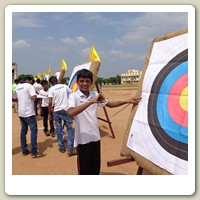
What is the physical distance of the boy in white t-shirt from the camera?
6.95 feet

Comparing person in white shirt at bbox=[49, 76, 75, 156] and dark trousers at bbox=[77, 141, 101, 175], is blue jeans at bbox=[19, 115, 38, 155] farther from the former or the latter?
dark trousers at bbox=[77, 141, 101, 175]

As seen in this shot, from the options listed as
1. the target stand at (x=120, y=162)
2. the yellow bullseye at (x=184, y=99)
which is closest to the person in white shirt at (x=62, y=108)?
the target stand at (x=120, y=162)

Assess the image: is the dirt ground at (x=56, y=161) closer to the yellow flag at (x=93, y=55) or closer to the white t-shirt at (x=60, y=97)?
the white t-shirt at (x=60, y=97)

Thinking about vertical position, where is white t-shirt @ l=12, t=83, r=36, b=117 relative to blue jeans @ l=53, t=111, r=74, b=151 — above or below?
above

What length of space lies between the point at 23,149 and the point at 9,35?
100 inches

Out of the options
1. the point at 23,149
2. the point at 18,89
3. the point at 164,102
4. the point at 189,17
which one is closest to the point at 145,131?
the point at 164,102

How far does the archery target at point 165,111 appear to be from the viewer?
196 cm

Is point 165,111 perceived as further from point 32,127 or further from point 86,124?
point 32,127

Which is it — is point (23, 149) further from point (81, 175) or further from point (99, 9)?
point (99, 9)

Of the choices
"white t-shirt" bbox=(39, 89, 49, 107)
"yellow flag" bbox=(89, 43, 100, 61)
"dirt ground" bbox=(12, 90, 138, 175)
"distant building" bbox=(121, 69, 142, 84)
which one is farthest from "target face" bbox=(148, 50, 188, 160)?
"distant building" bbox=(121, 69, 142, 84)

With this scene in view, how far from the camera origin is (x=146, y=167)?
217 centimetres

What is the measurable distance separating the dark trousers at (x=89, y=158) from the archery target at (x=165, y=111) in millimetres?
379

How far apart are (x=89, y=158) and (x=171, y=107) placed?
92 cm

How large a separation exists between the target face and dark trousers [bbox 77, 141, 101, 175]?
60 centimetres
